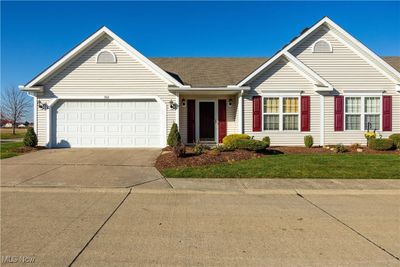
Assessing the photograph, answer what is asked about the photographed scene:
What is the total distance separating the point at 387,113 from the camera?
15539 mm

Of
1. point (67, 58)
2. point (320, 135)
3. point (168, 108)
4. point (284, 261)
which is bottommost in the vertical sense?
point (284, 261)

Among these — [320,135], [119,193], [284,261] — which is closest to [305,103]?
[320,135]

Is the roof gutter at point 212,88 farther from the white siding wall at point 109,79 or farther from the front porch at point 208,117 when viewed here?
the front porch at point 208,117

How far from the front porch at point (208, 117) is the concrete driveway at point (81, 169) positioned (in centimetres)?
354

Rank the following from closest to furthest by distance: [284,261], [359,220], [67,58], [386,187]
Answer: [284,261] → [359,220] → [386,187] → [67,58]

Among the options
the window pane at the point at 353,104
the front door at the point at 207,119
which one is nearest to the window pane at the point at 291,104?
the window pane at the point at 353,104

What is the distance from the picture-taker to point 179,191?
7395 millimetres

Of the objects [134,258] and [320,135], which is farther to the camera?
[320,135]

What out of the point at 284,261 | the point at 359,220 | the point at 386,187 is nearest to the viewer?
the point at 284,261

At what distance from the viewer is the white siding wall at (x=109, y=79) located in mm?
15297

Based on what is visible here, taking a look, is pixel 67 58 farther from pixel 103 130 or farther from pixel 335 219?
pixel 335 219

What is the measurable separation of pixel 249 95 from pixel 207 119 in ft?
8.97

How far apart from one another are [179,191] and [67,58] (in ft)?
35.7

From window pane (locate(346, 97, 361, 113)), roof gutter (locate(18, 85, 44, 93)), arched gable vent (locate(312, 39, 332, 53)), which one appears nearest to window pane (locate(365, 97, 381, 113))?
window pane (locate(346, 97, 361, 113))
